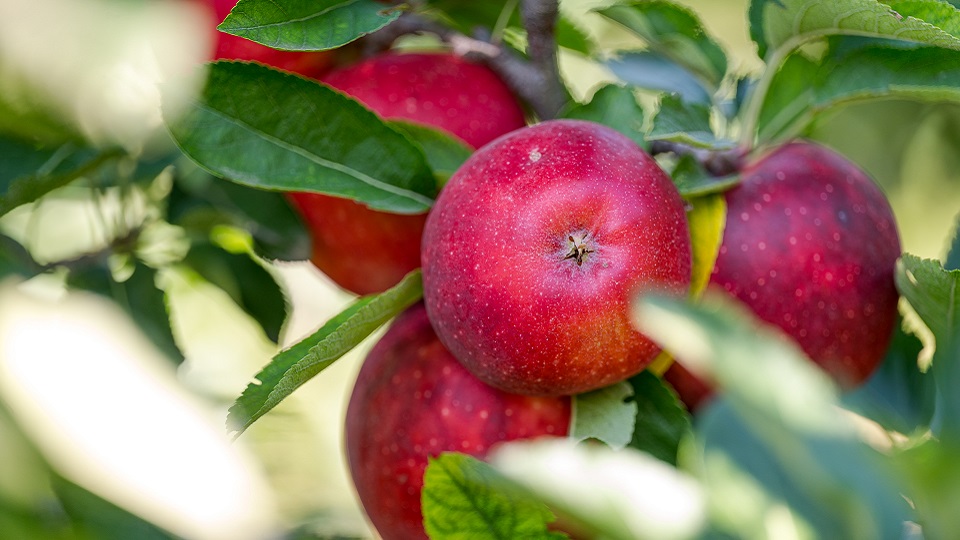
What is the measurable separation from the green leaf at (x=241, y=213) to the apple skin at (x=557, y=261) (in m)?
0.26

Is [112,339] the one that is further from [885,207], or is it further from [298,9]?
[885,207]

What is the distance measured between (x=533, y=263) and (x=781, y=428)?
0.96 feet

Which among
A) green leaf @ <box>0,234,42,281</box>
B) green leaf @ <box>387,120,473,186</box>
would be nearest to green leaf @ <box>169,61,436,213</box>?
green leaf @ <box>387,120,473,186</box>

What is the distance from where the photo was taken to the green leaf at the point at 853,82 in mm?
701

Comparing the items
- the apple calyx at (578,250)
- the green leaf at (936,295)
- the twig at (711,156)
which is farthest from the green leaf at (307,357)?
the green leaf at (936,295)

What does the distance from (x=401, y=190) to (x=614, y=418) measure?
0.76 ft

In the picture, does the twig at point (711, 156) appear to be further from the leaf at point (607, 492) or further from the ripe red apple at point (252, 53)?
the leaf at point (607, 492)

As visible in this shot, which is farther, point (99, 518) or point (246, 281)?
point (246, 281)

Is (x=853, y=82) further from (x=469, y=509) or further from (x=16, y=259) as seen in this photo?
(x=16, y=259)

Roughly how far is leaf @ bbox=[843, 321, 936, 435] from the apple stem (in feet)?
1.18

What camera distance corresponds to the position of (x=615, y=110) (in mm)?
757

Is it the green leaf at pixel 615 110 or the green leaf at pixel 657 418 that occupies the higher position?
the green leaf at pixel 615 110

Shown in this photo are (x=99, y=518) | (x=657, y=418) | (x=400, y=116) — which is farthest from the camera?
(x=400, y=116)

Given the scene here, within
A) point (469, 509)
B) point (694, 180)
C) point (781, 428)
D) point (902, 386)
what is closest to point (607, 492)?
point (781, 428)
